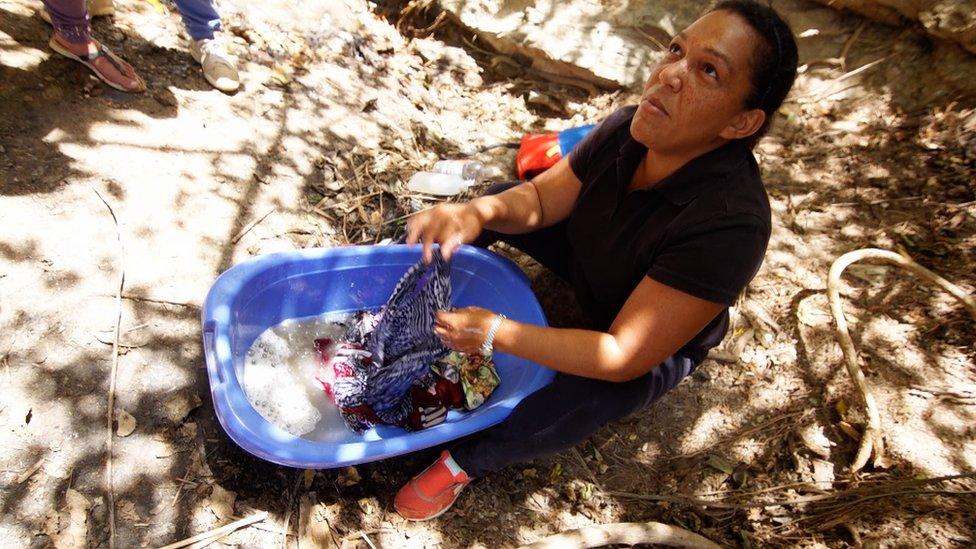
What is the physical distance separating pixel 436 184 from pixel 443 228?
1126 mm

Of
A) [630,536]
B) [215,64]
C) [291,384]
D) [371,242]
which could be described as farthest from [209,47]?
[630,536]

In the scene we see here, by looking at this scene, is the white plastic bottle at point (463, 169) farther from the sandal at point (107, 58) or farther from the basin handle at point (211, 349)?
the basin handle at point (211, 349)

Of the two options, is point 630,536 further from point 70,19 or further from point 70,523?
point 70,19

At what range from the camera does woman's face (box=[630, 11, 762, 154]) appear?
1308 millimetres

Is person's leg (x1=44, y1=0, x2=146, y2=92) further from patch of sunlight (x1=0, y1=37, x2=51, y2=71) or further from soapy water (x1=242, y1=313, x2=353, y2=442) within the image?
soapy water (x1=242, y1=313, x2=353, y2=442)

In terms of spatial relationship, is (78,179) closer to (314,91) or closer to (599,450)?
(314,91)

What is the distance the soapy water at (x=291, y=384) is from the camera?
2066mm

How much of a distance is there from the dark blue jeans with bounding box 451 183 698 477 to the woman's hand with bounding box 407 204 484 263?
0.55 metres

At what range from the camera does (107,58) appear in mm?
2494

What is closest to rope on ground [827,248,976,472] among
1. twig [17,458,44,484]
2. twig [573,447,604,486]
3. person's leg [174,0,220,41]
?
twig [573,447,604,486]

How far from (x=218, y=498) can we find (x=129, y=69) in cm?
203

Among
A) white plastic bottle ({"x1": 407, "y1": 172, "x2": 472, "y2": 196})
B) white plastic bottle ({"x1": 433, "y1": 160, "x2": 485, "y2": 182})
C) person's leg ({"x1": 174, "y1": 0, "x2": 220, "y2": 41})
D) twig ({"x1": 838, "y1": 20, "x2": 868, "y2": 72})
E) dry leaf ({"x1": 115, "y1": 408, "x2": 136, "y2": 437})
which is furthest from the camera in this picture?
twig ({"x1": 838, "y1": 20, "x2": 868, "y2": 72})

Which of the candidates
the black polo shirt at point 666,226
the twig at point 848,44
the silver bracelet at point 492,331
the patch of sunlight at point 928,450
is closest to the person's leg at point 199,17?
the black polo shirt at point 666,226

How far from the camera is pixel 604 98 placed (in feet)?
11.8
